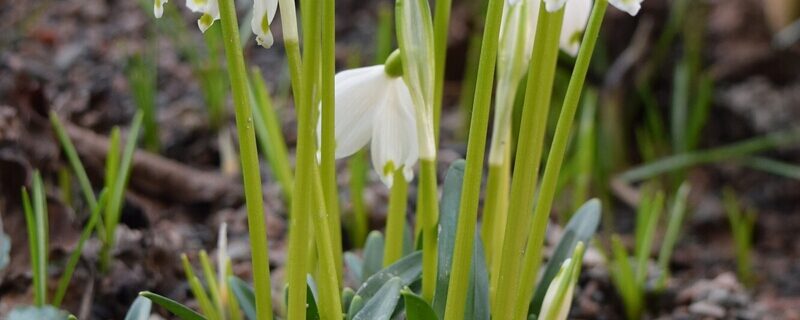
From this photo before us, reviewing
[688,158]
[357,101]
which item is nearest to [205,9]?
[357,101]

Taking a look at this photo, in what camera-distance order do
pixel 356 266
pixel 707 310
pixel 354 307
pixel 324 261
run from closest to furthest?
pixel 324 261 < pixel 354 307 < pixel 356 266 < pixel 707 310

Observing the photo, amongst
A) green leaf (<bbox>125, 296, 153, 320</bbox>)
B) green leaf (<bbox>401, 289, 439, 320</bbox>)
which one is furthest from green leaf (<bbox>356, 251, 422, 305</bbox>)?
green leaf (<bbox>125, 296, 153, 320</bbox>)

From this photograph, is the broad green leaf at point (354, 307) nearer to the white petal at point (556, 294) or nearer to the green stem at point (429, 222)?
the green stem at point (429, 222)

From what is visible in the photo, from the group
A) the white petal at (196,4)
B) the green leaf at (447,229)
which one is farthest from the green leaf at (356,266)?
the white petal at (196,4)

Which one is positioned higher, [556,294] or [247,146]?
[247,146]

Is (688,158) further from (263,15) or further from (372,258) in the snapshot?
(263,15)

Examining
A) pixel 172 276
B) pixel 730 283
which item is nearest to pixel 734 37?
pixel 730 283
